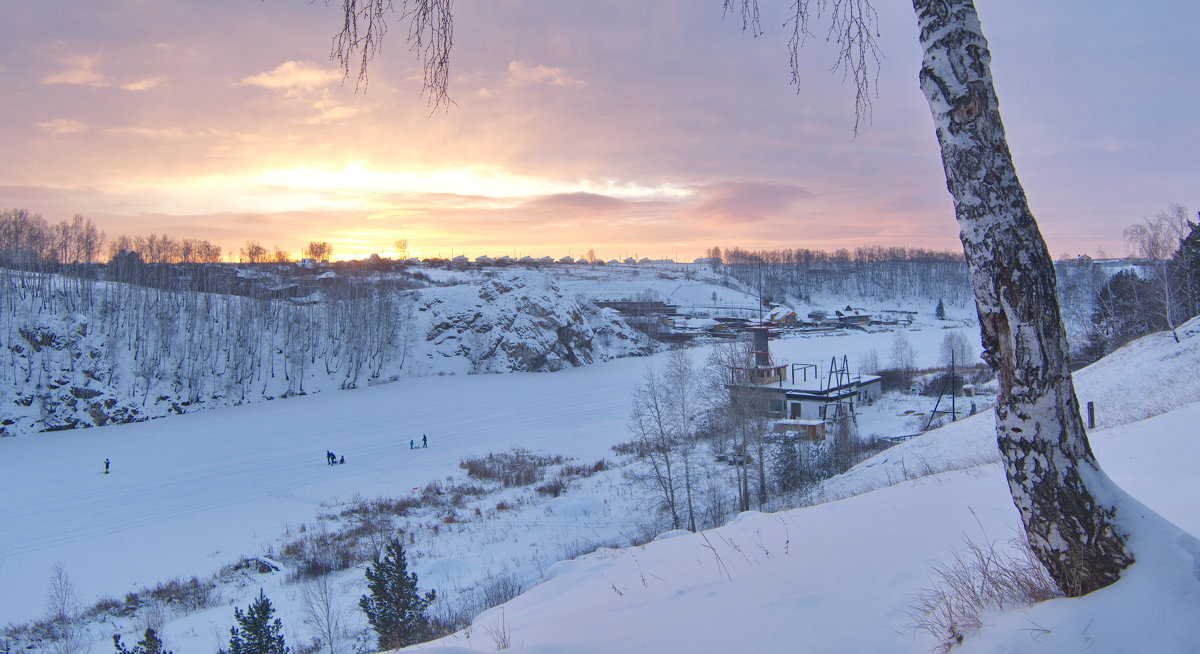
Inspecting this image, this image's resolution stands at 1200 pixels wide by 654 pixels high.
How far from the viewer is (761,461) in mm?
21781

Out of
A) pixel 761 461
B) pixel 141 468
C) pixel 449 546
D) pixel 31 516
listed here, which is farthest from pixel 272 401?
pixel 761 461

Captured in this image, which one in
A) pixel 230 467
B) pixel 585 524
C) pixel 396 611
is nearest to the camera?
pixel 396 611

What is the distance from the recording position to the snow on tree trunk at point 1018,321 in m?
2.90

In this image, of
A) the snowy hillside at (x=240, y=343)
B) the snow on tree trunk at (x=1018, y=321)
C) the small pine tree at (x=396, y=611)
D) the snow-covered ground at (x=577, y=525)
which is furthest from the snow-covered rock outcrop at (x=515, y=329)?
the snow on tree trunk at (x=1018, y=321)

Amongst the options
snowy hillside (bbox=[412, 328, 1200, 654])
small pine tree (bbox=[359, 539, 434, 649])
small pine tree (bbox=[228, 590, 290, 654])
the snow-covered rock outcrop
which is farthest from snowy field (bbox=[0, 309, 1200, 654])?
the snow-covered rock outcrop

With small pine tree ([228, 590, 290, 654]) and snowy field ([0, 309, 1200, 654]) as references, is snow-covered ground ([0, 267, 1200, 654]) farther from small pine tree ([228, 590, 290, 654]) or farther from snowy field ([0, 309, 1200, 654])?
small pine tree ([228, 590, 290, 654])

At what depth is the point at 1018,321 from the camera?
300cm

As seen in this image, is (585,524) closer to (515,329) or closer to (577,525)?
(577,525)

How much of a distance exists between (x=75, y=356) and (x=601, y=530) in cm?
4659

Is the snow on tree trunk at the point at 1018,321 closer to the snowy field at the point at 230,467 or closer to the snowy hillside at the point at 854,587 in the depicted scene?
the snowy hillside at the point at 854,587

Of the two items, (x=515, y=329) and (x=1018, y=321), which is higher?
(x=1018, y=321)

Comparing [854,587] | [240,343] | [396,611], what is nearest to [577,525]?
[396,611]

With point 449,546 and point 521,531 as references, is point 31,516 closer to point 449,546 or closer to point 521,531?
point 449,546

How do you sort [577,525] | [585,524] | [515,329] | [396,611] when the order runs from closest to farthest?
[396,611], [577,525], [585,524], [515,329]
